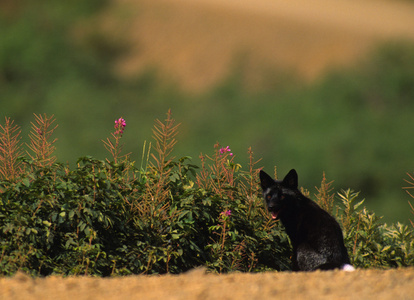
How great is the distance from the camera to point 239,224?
6512mm

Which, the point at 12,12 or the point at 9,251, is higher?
the point at 12,12

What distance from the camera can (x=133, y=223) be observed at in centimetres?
625

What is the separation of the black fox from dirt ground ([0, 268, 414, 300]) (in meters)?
1.24

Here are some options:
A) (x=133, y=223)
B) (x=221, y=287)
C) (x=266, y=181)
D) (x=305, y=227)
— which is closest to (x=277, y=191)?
(x=266, y=181)

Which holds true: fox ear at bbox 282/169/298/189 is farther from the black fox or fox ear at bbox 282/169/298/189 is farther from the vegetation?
the vegetation

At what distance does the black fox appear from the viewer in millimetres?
5973

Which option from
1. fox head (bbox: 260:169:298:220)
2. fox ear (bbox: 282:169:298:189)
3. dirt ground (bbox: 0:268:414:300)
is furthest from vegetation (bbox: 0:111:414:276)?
dirt ground (bbox: 0:268:414:300)

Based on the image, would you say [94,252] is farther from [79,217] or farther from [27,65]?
[27,65]

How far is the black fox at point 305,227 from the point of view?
5973 millimetres

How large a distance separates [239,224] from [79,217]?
5.41 ft

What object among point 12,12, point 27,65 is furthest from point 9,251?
point 12,12

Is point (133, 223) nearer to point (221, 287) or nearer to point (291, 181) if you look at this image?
point (291, 181)

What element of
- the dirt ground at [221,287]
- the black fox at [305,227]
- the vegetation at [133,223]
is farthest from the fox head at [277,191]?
the dirt ground at [221,287]

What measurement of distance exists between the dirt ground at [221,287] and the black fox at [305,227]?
1.24 metres
